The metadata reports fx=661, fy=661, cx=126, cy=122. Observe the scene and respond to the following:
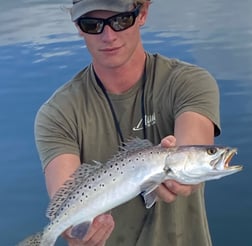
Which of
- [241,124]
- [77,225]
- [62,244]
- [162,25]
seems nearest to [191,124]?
[77,225]

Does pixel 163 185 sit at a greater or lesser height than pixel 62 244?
greater

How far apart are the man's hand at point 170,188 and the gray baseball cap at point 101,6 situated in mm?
888

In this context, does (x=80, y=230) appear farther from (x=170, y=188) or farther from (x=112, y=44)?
(x=112, y=44)

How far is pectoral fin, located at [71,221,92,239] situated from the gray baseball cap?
3.98 ft

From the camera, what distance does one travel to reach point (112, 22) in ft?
12.5

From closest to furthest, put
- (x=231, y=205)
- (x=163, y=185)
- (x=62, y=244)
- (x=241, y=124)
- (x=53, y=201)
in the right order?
(x=163, y=185)
(x=53, y=201)
(x=62, y=244)
(x=231, y=205)
(x=241, y=124)

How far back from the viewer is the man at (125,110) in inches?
149

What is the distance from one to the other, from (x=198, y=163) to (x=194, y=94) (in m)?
0.71

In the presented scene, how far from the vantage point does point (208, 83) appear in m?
3.84

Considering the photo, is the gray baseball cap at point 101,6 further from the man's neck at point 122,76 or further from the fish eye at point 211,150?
the fish eye at point 211,150

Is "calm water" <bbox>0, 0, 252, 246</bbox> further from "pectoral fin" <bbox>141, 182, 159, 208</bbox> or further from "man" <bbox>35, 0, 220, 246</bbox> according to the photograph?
"pectoral fin" <bbox>141, 182, 159, 208</bbox>

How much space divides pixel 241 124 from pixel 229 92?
0.91 meters

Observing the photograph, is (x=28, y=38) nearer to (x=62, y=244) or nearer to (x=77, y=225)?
(x=62, y=244)

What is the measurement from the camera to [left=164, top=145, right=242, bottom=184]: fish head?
3111 millimetres
